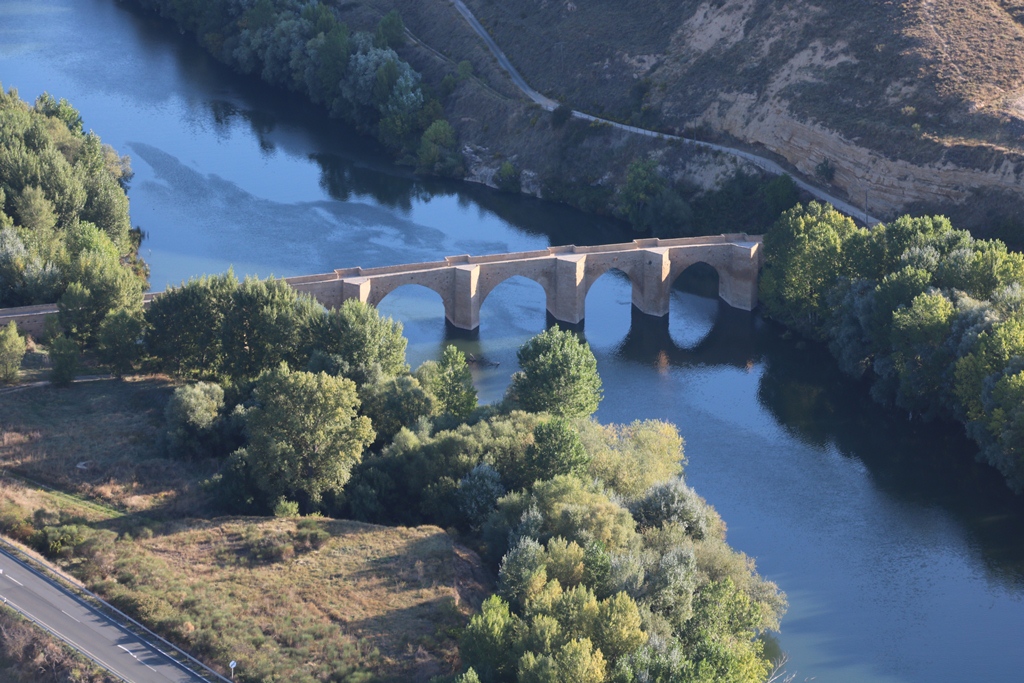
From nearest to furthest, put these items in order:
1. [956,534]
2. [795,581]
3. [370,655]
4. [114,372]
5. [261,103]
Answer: [370,655]
[795,581]
[956,534]
[114,372]
[261,103]

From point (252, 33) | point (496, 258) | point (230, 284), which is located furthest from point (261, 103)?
point (230, 284)

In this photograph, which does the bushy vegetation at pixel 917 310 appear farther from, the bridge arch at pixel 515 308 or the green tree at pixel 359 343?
the green tree at pixel 359 343

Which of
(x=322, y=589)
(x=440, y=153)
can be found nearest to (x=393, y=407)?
(x=322, y=589)

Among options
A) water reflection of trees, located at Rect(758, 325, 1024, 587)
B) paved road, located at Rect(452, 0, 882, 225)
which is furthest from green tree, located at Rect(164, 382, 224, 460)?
paved road, located at Rect(452, 0, 882, 225)

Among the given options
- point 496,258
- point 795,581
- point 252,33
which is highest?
point 252,33

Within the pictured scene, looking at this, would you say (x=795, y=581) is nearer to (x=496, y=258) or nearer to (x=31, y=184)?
(x=496, y=258)

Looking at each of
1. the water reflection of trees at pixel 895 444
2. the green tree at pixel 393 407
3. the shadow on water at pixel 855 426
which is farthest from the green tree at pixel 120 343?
the water reflection of trees at pixel 895 444

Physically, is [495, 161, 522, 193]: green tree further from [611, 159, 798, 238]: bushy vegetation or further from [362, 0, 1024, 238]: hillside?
[611, 159, 798, 238]: bushy vegetation
